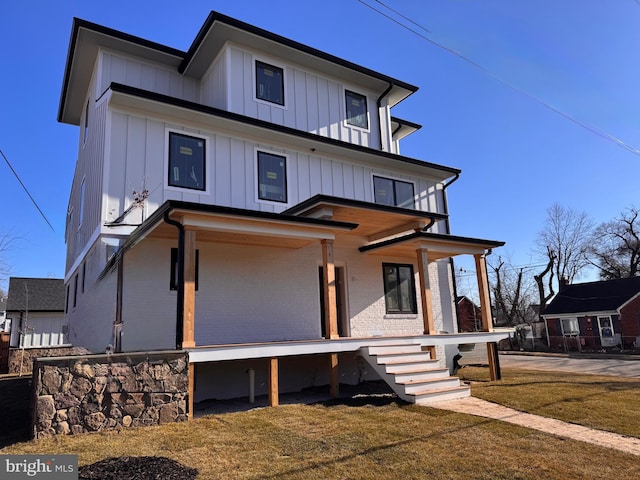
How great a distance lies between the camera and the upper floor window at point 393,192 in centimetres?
1347

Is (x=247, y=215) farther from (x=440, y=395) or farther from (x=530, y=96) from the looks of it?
(x=530, y=96)

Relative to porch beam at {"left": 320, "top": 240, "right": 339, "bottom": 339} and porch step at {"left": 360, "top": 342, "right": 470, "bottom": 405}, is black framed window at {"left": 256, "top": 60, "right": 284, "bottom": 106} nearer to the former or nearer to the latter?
porch beam at {"left": 320, "top": 240, "right": 339, "bottom": 339}

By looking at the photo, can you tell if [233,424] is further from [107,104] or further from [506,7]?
[506,7]

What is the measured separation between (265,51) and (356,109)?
11.2 ft

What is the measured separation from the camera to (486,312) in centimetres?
1178

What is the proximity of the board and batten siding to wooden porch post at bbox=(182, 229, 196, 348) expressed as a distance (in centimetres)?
256

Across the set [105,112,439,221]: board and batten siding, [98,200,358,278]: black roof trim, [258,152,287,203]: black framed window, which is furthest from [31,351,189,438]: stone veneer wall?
[258,152,287,203]: black framed window

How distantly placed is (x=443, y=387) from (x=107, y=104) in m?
8.95

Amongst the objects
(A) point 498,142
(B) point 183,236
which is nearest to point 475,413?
(B) point 183,236

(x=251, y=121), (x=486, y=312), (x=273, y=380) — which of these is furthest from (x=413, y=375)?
(x=251, y=121)

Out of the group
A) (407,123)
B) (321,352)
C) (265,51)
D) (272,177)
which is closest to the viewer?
(321,352)

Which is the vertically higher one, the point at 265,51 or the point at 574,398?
the point at 265,51

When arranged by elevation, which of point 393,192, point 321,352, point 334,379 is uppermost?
point 393,192

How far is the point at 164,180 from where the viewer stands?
9.77 metres
